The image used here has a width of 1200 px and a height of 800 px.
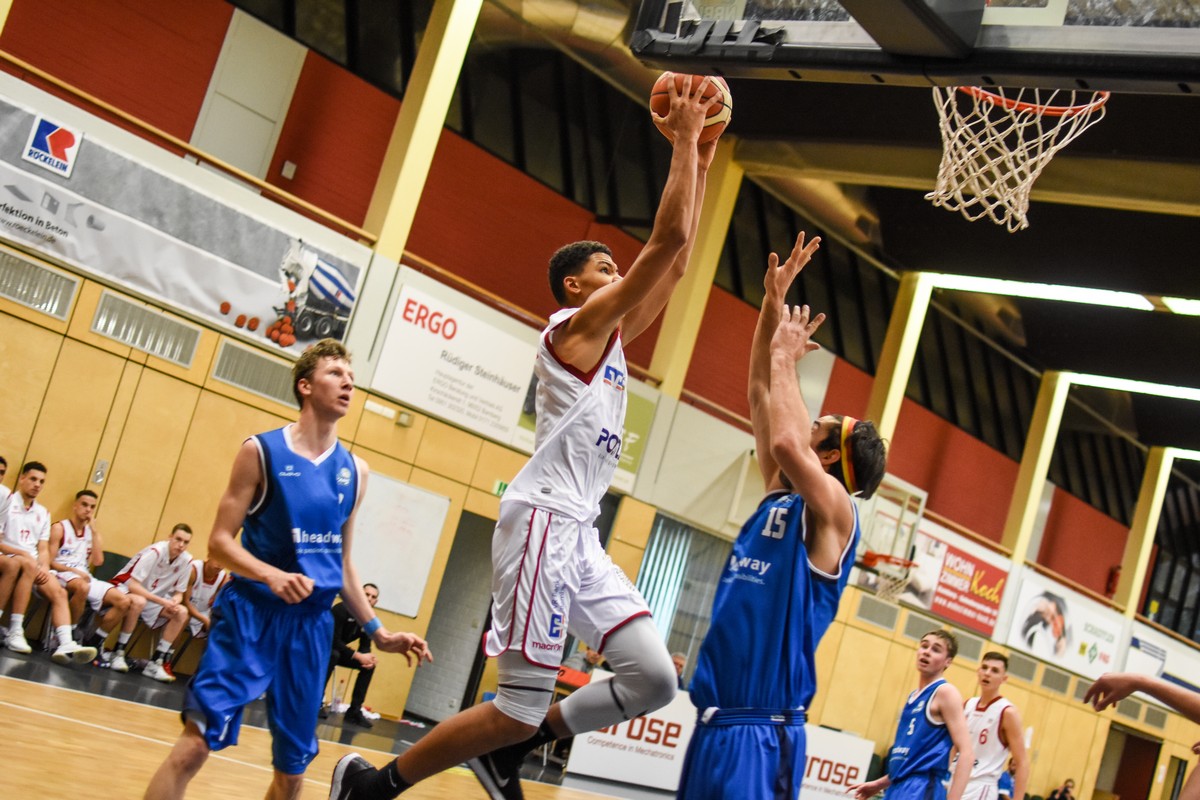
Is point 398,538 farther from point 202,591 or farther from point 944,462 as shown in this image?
point 944,462

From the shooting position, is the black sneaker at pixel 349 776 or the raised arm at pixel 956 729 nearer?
the black sneaker at pixel 349 776

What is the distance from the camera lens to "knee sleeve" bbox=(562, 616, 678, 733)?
3797 mm

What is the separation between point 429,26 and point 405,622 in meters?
6.24

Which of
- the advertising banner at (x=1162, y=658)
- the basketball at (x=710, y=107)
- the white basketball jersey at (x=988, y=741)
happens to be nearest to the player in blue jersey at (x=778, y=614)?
the basketball at (x=710, y=107)

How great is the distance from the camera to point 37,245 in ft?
34.3

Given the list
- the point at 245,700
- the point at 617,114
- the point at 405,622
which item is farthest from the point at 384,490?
the point at 245,700

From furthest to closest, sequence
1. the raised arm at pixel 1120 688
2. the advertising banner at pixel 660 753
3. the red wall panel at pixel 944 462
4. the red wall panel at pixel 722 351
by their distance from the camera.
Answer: the red wall panel at pixel 944 462 < the red wall panel at pixel 722 351 < the advertising banner at pixel 660 753 < the raised arm at pixel 1120 688

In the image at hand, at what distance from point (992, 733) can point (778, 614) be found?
5204 mm

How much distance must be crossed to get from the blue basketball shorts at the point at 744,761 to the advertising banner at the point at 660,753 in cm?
756

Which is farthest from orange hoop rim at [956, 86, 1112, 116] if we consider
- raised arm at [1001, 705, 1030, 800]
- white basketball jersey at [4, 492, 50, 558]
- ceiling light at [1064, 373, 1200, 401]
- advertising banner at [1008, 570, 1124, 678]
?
advertising banner at [1008, 570, 1124, 678]

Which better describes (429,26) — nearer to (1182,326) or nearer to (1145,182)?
(1145,182)

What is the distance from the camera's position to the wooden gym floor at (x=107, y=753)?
4504mm

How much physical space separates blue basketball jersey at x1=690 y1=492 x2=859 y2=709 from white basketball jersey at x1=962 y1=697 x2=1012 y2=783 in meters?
4.96

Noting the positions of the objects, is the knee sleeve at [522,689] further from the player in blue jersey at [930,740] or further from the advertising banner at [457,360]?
the advertising banner at [457,360]
